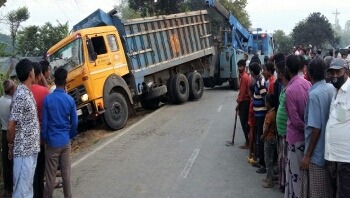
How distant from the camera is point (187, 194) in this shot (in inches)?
221

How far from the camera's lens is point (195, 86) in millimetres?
14656

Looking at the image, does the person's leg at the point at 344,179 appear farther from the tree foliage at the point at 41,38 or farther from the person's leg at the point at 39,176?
the tree foliage at the point at 41,38

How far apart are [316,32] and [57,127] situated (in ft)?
169

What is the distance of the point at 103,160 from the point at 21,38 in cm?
2802

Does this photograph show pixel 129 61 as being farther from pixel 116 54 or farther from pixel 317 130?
pixel 317 130

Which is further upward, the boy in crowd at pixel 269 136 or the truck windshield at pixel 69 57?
the truck windshield at pixel 69 57

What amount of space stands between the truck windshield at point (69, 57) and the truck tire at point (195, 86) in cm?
533

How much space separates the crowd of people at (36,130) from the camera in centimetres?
447

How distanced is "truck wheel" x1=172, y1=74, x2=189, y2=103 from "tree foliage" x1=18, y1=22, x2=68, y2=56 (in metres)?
21.7

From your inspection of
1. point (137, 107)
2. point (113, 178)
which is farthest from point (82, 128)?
point (113, 178)

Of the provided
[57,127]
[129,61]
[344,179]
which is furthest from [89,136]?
[344,179]

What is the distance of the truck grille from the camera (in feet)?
31.9

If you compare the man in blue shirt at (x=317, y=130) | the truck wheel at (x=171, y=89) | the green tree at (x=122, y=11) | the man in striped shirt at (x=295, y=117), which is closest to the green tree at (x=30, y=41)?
the green tree at (x=122, y=11)

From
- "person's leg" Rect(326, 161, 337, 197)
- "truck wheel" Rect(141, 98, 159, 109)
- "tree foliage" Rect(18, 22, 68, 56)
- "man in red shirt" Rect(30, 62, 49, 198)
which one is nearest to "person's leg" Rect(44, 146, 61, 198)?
"man in red shirt" Rect(30, 62, 49, 198)
